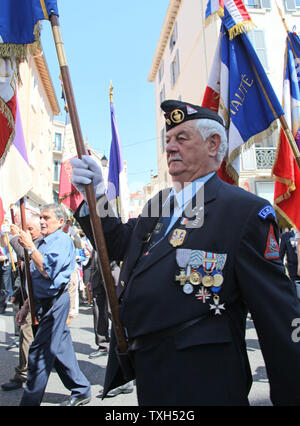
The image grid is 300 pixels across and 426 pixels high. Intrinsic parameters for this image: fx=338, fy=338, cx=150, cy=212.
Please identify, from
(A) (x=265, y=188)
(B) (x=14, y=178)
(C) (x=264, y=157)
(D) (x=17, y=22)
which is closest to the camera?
(D) (x=17, y=22)

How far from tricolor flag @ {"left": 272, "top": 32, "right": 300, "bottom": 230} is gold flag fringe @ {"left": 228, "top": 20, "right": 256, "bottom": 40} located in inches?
22.7

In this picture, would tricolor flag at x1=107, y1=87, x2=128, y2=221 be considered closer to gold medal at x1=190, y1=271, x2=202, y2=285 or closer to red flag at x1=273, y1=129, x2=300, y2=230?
red flag at x1=273, y1=129, x2=300, y2=230

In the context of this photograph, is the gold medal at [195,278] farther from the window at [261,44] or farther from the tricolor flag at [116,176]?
the window at [261,44]

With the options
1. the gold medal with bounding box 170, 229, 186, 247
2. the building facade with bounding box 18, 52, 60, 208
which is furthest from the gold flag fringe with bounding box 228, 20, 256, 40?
the building facade with bounding box 18, 52, 60, 208

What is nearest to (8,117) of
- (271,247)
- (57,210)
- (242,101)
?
(57,210)

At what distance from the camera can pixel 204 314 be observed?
55.4 inches

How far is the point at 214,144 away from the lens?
5.90 ft

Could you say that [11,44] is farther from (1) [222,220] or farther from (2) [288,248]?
(2) [288,248]

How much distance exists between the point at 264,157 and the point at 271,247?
15681 mm

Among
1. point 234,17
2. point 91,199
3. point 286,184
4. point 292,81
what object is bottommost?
point 91,199

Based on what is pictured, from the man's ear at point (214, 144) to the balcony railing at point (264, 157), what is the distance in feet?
49.2

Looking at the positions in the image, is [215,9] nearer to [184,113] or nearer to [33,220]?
[184,113]
